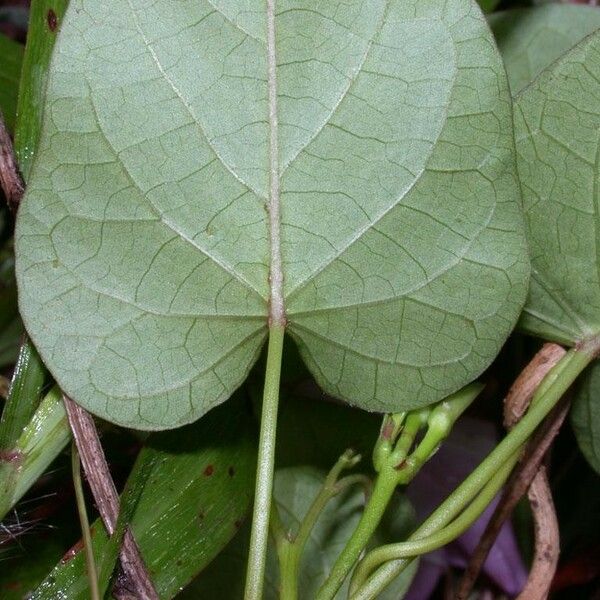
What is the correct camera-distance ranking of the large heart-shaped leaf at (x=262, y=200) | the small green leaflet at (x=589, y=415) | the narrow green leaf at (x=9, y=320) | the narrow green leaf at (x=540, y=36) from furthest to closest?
1. the narrow green leaf at (x=9, y=320)
2. the narrow green leaf at (x=540, y=36)
3. the small green leaflet at (x=589, y=415)
4. the large heart-shaped leaf at (x=262, y=200)

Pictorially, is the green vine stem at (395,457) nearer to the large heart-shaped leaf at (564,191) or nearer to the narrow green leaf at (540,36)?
the large heart-shaped leaf at (564,191)

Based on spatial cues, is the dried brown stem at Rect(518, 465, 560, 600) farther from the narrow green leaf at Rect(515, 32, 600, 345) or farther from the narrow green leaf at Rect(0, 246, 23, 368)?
the narrow green leaf at Rect(0, 246, 23, 368)

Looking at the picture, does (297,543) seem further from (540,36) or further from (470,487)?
(540,36)

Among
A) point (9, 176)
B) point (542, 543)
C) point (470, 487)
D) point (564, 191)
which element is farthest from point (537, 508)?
point (9, 176)

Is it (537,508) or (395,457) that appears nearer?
(395,457)

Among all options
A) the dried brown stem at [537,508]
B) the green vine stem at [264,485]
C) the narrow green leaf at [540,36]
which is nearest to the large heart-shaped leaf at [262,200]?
the green vine stem at [264,485]

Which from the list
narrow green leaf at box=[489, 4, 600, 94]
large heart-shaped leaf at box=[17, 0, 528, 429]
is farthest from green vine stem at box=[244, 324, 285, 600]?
narrow green leaf at box=[489, 4, 600, 94]
